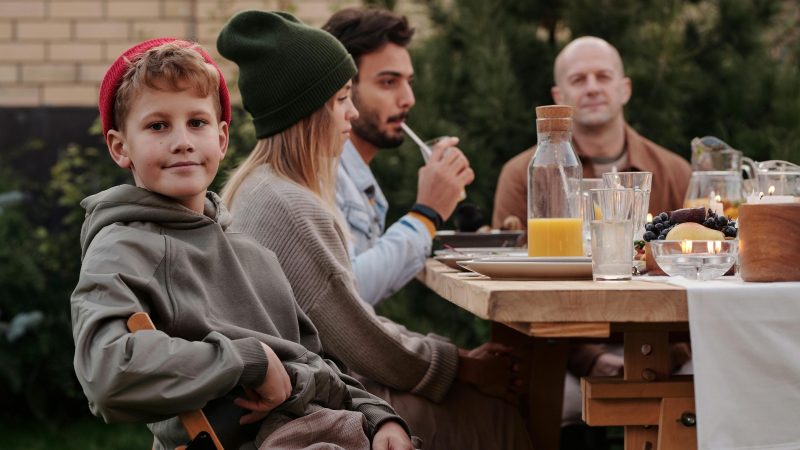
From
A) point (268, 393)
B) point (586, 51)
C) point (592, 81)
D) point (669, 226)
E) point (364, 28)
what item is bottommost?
point (268, 393)

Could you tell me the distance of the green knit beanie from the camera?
291 cm

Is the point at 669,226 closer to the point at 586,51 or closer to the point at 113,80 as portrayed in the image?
the point at 113,80

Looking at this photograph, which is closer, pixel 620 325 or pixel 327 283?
pixel 620 325

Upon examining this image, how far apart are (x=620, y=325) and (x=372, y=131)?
1841mm

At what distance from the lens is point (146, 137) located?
213cm

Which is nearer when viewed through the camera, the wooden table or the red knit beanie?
the wooden table

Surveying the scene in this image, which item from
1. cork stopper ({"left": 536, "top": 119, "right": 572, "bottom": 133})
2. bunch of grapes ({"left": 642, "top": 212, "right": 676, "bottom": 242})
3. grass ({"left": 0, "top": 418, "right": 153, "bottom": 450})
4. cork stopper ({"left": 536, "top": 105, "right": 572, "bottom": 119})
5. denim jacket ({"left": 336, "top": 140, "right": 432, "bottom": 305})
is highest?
cork stopper ({"left": 536, "top": 105, "right": 572, "bottom": 119})

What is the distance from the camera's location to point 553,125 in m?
2.60

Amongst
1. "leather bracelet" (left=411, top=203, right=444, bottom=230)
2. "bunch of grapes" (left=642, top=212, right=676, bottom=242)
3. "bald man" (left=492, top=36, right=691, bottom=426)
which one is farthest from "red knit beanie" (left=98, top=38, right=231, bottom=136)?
"bald man" (left=492, top=36, right=691, bottom=426)

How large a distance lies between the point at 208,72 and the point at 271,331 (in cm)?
47

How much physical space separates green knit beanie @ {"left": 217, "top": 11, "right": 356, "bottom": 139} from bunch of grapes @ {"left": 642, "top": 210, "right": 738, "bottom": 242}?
0.93 m

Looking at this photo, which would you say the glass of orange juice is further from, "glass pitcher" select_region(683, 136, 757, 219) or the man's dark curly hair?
the man's dark curly hair

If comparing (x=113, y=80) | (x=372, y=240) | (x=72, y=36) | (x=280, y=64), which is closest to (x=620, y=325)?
(x=113, y=80)

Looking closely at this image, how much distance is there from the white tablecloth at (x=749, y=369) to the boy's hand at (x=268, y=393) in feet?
2.18
